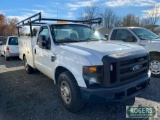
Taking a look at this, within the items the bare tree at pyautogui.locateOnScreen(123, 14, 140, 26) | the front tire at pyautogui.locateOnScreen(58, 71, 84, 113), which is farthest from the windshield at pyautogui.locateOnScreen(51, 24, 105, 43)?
the bare tree at pyautogui.locateOnScreen(123, 14, 140, 26)

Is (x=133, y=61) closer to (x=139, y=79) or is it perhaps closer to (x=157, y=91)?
(x=139, y=79)

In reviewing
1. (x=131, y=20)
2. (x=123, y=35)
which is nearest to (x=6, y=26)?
(x=131, y=20)

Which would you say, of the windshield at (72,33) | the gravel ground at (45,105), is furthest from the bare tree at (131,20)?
the windshield at (72,33)

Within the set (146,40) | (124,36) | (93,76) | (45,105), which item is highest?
(124,36)

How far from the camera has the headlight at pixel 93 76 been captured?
10.3 feet

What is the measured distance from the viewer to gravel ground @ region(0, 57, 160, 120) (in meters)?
3.67

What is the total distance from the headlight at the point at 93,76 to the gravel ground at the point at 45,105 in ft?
2.77

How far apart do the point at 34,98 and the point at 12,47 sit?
7.68m

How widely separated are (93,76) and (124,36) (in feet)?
13.7

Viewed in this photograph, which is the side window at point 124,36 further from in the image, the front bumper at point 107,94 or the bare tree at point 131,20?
the bare tree at point 131,20

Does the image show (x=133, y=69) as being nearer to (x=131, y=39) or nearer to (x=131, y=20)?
(x=131, y=39)

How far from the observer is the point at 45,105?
4.20 metres

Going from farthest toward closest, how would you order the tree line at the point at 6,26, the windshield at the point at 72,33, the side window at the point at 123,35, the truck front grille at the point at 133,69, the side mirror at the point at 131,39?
the tree line at the point at 6,26, the side window at the point at 123,35, the side mirror at the point at 131,39, the windshield at the point at 72,33, the truck front grille at the point at 133,69

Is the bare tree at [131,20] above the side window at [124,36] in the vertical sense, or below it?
above
